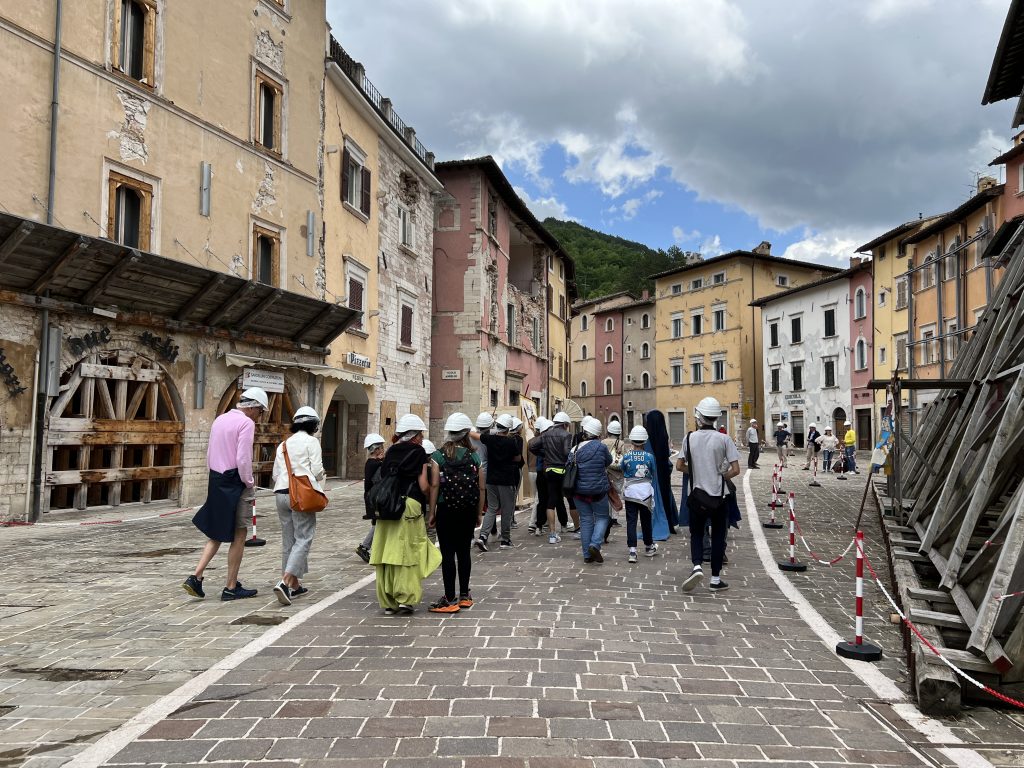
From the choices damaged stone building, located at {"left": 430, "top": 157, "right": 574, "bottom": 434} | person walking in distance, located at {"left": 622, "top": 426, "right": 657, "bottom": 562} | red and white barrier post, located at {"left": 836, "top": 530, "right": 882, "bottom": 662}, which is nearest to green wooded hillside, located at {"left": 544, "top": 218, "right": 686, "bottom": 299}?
damaged stone building, located at {"left": 430, "top": 157, "right": 574, "bottom": 434}

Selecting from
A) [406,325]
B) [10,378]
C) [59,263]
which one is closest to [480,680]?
[10,378]

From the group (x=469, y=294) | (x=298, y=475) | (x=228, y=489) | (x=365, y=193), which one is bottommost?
(x=228, y=489)

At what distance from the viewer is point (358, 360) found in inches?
846

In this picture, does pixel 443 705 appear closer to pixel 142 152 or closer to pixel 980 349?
pixel 980 349

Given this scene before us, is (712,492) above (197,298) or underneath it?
underneath

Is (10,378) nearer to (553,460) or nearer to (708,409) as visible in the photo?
(553,460)

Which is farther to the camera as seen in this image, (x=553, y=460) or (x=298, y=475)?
(x=553, y=460)

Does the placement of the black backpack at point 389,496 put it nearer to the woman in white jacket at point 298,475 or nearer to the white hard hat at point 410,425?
the white hard hat at point 410,425

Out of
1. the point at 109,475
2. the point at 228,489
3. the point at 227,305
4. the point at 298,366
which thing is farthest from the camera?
the point at 298,366

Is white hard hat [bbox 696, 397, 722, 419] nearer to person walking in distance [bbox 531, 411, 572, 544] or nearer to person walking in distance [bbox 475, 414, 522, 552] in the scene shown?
person walking in distance [bbox 531, 411, 572, 544]

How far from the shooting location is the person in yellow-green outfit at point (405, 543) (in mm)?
6355

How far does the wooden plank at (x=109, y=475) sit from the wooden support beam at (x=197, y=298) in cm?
308

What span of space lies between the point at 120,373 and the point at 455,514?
9.87 meters

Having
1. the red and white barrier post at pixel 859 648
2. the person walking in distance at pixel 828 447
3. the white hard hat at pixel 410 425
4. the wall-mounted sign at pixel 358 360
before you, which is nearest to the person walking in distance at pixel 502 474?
the white hard hat at pixel 410 425
